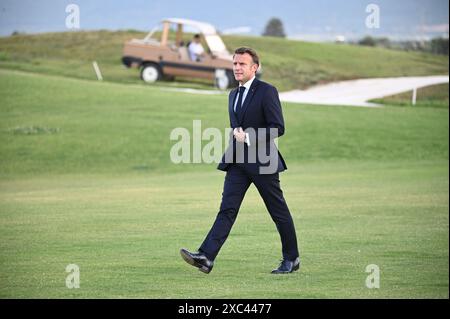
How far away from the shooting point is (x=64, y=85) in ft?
129

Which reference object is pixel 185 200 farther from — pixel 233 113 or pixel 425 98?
pixel 425 98

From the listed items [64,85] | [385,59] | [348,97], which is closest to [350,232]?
[64,85]

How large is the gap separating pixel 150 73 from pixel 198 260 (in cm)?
A: 3739

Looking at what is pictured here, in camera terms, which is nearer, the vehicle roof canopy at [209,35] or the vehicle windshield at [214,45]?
the vehicle roof canopy at [209,35]

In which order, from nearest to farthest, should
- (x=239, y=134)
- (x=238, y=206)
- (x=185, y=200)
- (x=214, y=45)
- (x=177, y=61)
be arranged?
(x=239, y=134) → (x=238, y=206) → (x=185, y=200) → (x=177, y=61) → (x=214, y=45)

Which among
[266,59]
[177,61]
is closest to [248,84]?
[177,61]

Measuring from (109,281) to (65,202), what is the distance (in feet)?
29.3

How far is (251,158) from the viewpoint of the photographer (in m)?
9.71

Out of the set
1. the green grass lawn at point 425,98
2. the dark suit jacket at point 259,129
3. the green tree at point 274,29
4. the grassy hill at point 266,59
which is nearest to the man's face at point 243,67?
the dark suit jacket at point 259,129

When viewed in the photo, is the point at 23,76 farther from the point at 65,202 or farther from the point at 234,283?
the point at 234,283

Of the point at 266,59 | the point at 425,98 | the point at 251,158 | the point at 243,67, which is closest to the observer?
the point at 243,67

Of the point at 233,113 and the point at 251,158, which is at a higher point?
the point at 233,113

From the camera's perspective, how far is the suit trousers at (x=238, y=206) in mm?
9703

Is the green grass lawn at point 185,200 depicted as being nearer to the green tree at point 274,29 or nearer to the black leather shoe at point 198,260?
the black leather shoe at point 198,260
